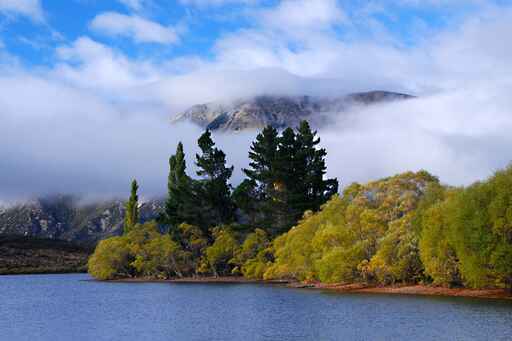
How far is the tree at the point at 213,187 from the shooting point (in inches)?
5576

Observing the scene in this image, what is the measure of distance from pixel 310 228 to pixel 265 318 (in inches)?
2031

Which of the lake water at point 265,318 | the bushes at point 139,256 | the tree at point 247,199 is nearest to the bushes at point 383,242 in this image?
the bushes at point 139,256

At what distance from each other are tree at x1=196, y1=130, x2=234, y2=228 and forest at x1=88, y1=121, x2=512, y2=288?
0.73ft

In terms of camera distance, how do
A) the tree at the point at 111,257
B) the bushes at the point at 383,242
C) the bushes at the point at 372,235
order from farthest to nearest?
the tree at the point at 111,257 → the bushes at the point at 372,235 → the bushes at the point at 383,242

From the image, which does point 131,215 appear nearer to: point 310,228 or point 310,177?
point 310,177

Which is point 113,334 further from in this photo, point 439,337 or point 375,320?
point 439,337

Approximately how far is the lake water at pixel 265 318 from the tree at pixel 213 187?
197ft

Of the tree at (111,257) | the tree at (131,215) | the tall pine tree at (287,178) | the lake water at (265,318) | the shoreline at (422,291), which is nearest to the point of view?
the lake water at (265,318)

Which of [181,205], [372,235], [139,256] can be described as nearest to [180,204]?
[181,205]

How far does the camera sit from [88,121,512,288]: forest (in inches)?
2778

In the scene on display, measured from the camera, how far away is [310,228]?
353 ft

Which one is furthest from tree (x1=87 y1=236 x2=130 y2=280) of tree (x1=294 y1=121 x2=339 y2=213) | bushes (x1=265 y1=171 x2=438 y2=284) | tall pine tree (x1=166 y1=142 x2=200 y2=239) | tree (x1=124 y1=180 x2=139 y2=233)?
bushes (x1=265 y1=171 x2=438 y2=284)

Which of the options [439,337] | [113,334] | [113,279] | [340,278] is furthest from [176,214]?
[439,337]

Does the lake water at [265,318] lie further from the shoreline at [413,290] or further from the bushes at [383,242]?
the bushes at [383,242]
